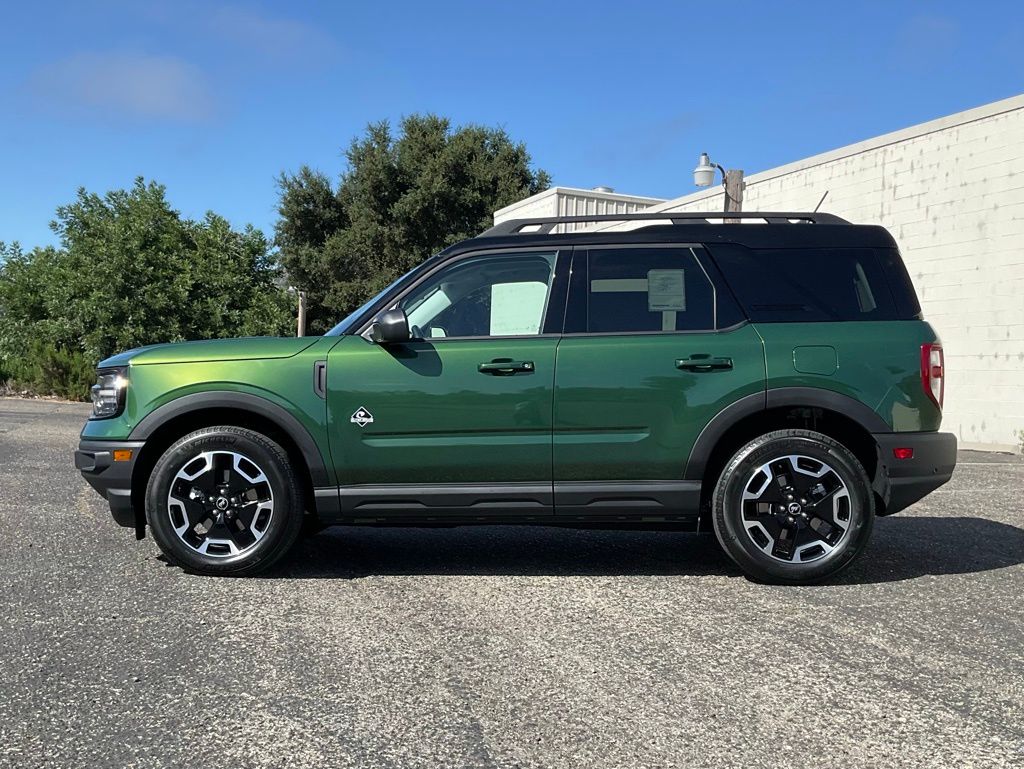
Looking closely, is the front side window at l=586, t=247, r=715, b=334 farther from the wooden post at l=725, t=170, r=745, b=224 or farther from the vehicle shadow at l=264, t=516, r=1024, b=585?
the wooden post at l=725, t=170, r=745, b=224

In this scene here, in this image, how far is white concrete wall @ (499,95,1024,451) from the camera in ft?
36.5

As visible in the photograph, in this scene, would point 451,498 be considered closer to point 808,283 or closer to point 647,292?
point 647,292

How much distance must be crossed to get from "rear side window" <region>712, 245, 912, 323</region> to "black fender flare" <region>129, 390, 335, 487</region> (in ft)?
8.07

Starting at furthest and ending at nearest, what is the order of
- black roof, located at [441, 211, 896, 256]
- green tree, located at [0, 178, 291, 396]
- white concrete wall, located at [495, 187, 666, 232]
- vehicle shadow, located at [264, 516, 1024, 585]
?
green tree, located at [0, 178, 291, 396]
white concrete wall, located at [495, 187, 666, 232]
vehicle shadow, located at [264, 516, 1024, 585]
black roof, located at [441, 211, 896, 256]

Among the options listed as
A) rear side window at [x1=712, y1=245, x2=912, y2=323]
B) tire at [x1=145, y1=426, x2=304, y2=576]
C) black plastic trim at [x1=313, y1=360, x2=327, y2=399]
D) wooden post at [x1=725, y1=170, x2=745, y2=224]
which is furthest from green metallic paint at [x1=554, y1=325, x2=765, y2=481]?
wooden post at [x1=725, y1=170, x2=745, y2=224]

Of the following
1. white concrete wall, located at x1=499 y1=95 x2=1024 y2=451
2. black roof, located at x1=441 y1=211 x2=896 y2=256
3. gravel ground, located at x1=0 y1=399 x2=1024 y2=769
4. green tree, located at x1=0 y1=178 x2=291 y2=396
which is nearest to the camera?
gravel ground, located at x1=0 y1=399 x2=1024 y2=769

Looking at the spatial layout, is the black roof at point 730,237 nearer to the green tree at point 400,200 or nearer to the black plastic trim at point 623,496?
the black plastic trim at point 623,496

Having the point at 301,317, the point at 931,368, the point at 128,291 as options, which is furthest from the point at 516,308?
the point at 301,317

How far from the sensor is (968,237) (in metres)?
11.7

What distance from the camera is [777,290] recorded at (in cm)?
488

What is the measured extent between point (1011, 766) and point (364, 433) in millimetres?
3202

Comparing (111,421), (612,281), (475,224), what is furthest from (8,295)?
(612,281)

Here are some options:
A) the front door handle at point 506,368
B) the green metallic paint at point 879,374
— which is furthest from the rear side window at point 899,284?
the front door handle at point 506,368

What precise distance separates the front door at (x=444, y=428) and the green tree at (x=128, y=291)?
18.2m
